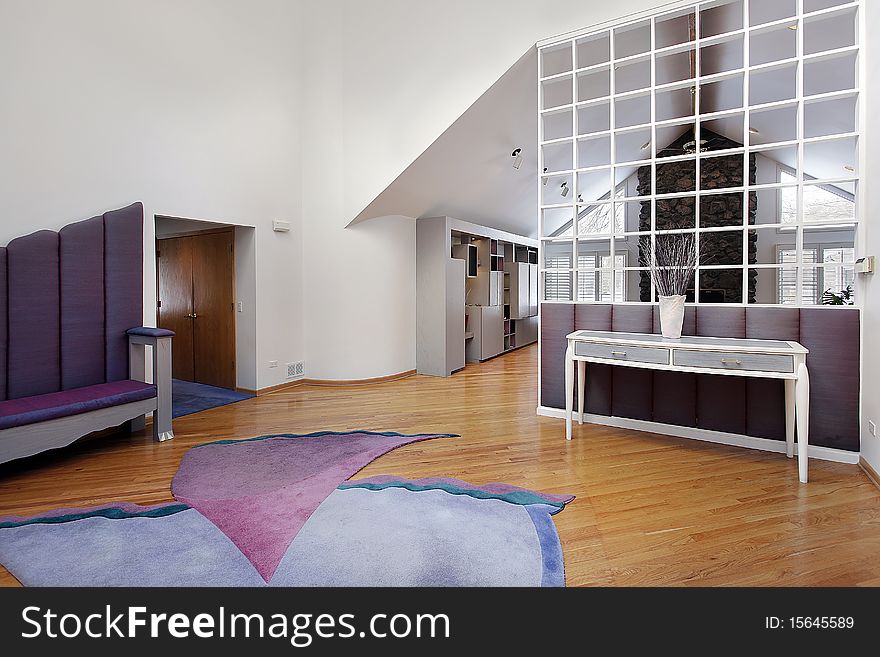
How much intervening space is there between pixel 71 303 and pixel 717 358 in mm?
4499

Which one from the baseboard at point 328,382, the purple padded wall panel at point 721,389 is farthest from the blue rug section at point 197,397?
the purple padded wall panel at point 721,389

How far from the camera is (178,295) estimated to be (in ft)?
21.1

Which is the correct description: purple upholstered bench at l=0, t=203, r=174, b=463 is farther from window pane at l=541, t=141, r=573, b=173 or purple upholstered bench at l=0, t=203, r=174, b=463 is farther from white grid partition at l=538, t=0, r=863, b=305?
window pane at l=541, t=141, r=573, b=173

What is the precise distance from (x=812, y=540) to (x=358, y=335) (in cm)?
479

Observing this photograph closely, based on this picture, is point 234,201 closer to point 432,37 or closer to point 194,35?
point 194,35

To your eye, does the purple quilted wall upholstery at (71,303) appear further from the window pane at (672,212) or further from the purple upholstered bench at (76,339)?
the window pane at (672,212)

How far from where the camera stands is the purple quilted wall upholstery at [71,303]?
353 cm

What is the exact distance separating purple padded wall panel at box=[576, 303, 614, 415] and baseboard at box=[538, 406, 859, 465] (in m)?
0.10

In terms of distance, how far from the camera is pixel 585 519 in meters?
2.58

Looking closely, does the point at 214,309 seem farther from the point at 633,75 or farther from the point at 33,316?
the point at 633,75

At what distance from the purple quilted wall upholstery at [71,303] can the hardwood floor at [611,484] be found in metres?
0.57

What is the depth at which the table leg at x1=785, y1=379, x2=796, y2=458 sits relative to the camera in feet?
10.9

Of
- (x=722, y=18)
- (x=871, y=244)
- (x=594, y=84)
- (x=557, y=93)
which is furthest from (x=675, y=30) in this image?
(x=871, y=244)
